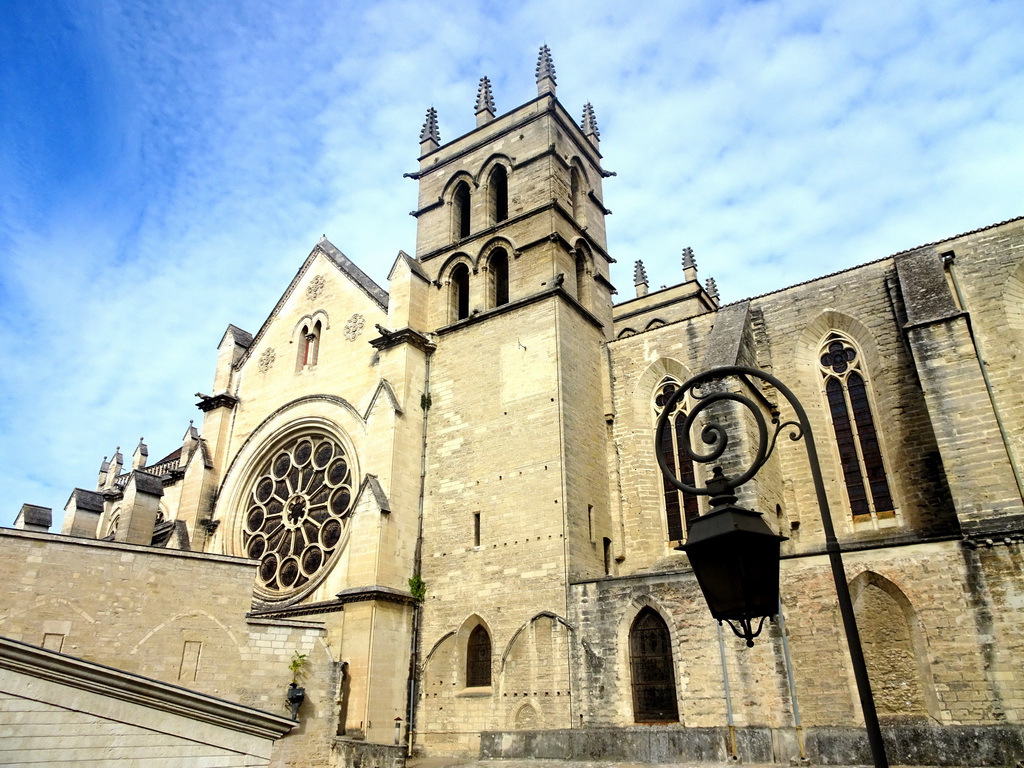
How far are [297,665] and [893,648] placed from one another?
1083 cm

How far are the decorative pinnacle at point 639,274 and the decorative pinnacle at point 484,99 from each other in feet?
32.3

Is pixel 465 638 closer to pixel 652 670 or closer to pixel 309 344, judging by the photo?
pixel 652 670

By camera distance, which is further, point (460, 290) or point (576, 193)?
point (576, 193)

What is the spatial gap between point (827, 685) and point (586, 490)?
6.40 meters

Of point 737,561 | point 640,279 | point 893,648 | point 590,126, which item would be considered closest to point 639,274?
point 640,279

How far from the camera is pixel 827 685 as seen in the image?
39.7 ft

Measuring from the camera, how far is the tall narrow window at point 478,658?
16.1m

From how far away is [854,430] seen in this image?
1600 centimetres

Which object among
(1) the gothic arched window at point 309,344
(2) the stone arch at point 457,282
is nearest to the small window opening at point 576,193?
(2) the stone arch at point 457,282

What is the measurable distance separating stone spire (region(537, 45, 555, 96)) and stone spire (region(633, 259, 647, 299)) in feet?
32.7

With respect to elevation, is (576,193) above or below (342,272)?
above

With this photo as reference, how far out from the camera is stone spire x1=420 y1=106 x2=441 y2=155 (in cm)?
2447

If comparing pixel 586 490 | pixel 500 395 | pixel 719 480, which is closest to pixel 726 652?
pixel 586 490

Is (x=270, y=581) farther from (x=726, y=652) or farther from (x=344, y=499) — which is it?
(x=726, y=652)
